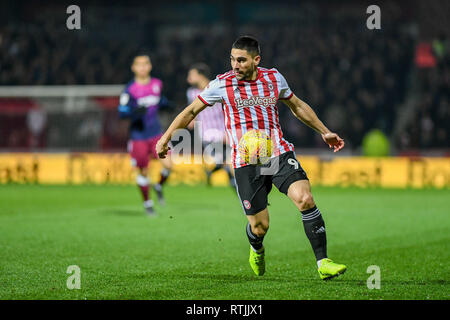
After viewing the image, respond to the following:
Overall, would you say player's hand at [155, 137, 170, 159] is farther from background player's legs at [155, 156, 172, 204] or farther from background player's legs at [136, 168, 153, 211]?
background player's legs at [155, 156, 172, 204]

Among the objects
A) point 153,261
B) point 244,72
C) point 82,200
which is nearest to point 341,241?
point 153,261

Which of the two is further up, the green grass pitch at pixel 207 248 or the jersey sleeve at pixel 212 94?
the jersey sleeve at pixel 212 94

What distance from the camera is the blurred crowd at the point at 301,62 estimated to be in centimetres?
2306

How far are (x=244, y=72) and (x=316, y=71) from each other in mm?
18373

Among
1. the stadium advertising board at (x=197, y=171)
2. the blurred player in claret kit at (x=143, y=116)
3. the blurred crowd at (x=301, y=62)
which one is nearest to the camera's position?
the blurred player in claret kit at (x=143, y=116)

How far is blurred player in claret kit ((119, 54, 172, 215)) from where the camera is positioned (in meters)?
11.8

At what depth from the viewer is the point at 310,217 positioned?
6.34m

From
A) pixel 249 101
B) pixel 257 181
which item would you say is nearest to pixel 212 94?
pixel 249 101

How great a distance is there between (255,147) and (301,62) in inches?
752

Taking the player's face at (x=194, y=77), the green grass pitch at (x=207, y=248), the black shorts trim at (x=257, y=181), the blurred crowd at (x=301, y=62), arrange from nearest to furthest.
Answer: the green grass pitch at (x=207, y=248) → the black shorts trim at (x=257, y=181) → the player's face at (x=194, y=77) → the blurred crowd at (x=301, y=62)

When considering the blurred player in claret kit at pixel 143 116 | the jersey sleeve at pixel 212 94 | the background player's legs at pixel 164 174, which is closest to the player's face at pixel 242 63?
the jersey sleeve at pixel 212 94

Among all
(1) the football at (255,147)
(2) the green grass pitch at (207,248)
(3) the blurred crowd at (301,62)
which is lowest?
(2) the green grass pitch at (207,248)

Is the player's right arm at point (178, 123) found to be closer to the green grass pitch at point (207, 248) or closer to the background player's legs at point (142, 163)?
the green grass pitch at point (207, 248)
